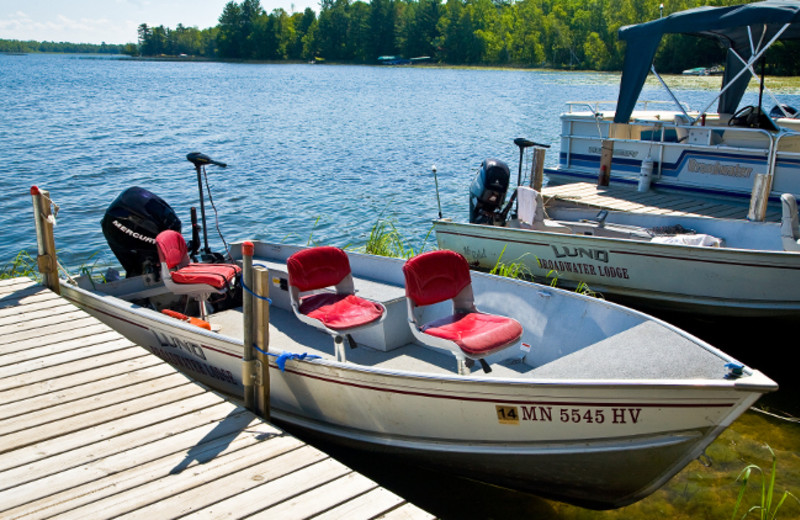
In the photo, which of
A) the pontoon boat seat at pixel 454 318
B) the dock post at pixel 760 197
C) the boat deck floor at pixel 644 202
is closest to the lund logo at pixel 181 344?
the pontoon boat seat at pixel 454 318

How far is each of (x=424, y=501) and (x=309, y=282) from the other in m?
1.90

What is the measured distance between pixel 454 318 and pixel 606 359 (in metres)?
1.15

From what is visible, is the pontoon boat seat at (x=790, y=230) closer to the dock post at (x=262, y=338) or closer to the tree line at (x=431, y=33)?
the dock post at (x=262, y=338)

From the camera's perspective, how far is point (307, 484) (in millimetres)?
4004

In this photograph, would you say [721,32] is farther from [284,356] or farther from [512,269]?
[284,356]

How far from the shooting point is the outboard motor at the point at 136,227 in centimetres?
722

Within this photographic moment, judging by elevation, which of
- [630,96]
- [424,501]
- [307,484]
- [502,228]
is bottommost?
[424,501]

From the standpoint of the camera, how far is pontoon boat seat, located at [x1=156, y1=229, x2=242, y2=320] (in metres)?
6.32

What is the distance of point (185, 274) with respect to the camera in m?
6.41

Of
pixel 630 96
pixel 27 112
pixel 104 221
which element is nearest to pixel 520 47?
pixel 27 112

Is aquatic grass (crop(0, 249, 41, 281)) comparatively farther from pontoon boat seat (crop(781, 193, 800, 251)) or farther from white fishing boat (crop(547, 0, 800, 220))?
white fishing boat (crop(547, 0, 800, 220))

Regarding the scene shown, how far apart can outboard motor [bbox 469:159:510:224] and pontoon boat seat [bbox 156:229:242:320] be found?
13.2 feet

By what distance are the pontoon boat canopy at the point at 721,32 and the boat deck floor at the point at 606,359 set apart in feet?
22.5

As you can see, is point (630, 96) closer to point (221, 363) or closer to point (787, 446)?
point (787, 446)
